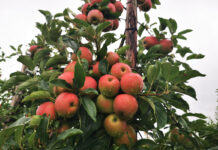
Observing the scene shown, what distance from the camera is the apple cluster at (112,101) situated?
3.00 ft

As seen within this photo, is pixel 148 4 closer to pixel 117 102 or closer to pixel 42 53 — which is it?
pixel 42 53

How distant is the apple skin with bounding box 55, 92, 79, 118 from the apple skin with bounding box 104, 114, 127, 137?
6.9 inches

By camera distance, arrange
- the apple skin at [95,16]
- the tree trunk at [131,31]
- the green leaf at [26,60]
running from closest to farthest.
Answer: the green leaf at [26,60], the apple skin at [95,16], the tree trunk at [131,31]

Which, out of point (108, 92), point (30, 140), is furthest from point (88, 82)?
point (30, 140)

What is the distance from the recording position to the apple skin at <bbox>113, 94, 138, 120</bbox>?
90 cm

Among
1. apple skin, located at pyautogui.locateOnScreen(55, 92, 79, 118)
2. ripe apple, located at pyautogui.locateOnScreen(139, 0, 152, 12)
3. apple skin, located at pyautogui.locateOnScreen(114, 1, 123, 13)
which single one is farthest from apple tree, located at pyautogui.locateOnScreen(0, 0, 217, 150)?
ripe apple, located at pyautogui.locateOnScreen(139, 0, 152, 12)

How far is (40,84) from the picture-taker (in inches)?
40.9

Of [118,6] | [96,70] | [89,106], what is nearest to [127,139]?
[89,106]

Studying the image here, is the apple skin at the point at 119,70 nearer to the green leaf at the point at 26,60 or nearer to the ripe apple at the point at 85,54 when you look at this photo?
the ripe apple at the point at 85,54

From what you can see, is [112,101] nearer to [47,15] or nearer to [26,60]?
[26,60]

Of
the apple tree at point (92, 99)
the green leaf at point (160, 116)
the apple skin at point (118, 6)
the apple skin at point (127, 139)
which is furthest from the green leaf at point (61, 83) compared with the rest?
the apple skin at point (118, 6)

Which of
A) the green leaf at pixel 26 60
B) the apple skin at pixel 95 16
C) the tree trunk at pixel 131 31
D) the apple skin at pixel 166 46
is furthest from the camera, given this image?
the apple skin at pixel 166 46

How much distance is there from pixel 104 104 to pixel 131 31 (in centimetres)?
76

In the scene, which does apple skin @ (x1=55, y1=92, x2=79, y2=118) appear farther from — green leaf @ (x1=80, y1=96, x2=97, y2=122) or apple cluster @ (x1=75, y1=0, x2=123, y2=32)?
apple cluster @ (x1=75, y1=0, x2=123, y2=32)
